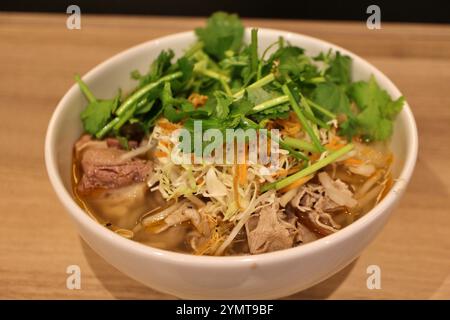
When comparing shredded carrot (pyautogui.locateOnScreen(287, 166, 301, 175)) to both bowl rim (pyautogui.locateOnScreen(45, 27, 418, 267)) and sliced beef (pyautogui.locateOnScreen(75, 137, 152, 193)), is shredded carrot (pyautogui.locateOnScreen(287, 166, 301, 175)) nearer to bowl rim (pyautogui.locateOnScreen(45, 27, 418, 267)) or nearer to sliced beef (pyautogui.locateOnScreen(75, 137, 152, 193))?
bowl rim (pyautogui.locateOnScreen(45, 27, 418, 267))

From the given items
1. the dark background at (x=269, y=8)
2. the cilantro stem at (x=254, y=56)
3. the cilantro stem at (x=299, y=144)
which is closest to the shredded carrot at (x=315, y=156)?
the cilantro stem at (x=299, y=144)

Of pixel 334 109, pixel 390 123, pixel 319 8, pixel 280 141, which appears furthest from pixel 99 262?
pixel 319 8

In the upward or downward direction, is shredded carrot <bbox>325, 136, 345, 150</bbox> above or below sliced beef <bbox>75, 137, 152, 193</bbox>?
above

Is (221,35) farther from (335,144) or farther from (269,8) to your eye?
(269,8)

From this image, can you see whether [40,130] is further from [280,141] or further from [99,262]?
[280,141]

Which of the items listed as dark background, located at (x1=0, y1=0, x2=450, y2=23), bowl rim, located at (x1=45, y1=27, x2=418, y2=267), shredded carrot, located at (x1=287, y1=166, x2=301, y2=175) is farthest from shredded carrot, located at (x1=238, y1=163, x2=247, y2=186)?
dark background, located at (x1=0, y1=0, x2=450, y2=23)

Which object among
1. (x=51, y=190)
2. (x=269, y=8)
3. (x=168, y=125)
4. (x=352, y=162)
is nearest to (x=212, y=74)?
(x=168, y=125)
